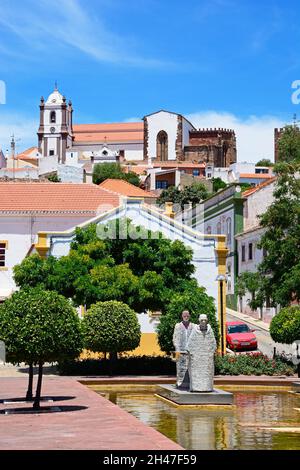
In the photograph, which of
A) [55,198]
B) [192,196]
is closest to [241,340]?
[55,198]

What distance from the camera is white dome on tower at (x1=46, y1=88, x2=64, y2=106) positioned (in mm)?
166625

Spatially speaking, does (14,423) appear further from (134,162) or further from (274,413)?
(134,162)

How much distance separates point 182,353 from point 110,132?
150 meters

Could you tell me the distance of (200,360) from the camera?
17.5 metres

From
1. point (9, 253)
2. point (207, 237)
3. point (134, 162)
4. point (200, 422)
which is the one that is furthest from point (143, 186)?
point (200, 422)

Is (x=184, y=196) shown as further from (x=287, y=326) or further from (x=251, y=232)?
(x=287, y=326)

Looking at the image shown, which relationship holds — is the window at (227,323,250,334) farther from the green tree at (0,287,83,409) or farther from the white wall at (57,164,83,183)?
the white wall at (57,164,83,183)

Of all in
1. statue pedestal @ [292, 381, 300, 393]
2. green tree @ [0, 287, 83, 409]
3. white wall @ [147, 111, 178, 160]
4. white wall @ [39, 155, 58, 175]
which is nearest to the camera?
green tree @ [0, 287, 83, 409]

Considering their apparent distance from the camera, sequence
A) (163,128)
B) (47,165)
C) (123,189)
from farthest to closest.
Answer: (163,128), (47,165), (123,189)

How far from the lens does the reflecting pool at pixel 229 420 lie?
12.0 meters

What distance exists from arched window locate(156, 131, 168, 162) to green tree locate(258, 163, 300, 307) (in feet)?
373

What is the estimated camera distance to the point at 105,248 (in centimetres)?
2773

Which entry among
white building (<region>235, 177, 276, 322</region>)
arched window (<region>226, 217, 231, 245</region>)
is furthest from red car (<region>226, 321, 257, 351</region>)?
arched window (<region>226, 217, 231, 245</region>)
